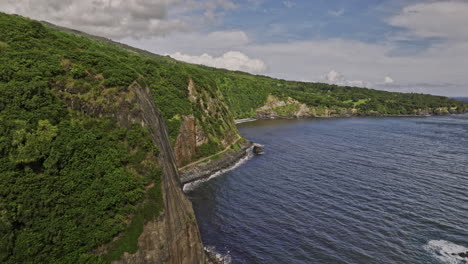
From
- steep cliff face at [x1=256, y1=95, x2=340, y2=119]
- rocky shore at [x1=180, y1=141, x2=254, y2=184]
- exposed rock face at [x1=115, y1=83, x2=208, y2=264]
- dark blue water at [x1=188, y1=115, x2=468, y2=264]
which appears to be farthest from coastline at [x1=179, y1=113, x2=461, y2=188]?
steep cliff face at [x1=256, y1=95, x2=340, y2=119]

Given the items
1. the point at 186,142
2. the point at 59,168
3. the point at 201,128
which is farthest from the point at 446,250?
the point at 201,128

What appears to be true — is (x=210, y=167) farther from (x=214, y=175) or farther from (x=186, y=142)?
(x=186, y=142)

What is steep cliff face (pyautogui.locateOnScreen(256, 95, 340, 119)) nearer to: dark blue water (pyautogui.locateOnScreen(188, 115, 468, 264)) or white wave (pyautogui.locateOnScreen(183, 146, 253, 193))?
dark blue water (pyautogui.locateOnScreen(188, 115, 468, 264))

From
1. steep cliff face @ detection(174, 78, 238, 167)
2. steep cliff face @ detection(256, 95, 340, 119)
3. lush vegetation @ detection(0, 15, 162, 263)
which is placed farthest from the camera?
steep cliff face @ detection(256, 95, 340, 119)

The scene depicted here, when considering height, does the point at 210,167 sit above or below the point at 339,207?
above

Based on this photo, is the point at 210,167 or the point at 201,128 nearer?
the point at 210,167

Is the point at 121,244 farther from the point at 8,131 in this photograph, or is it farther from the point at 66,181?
the point at 8,131
